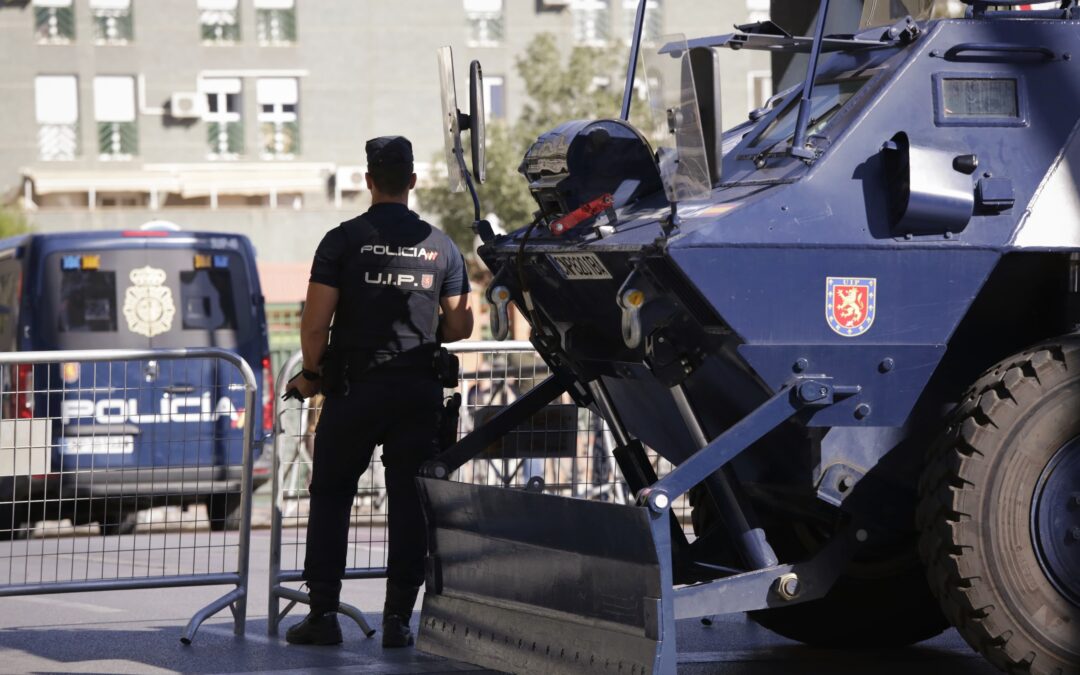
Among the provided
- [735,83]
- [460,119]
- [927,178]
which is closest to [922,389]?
[927,178]

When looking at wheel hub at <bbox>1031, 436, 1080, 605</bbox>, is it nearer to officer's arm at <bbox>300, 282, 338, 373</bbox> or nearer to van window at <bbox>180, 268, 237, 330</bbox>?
officer's arm at <bbox>300, 282, 338, 373</bbox>

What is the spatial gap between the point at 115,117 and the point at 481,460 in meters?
32.3

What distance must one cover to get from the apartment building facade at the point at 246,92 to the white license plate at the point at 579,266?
102 ft

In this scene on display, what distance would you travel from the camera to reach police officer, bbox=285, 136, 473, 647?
6648 mm

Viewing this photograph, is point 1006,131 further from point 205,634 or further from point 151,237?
point 151,237

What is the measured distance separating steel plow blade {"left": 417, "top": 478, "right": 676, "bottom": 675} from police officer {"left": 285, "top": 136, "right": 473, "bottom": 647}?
1.58 ft

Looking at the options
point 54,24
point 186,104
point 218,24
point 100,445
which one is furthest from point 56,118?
point 100,445

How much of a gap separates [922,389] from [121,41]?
3395 centimetres

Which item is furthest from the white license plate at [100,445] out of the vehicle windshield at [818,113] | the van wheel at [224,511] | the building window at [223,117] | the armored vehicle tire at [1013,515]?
the building window at [223,117]

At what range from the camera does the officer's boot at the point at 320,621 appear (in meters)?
6.85

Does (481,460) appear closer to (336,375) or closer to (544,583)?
(336,375)

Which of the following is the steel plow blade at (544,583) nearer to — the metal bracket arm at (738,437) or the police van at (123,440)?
the metal bracket arm at (738,437)

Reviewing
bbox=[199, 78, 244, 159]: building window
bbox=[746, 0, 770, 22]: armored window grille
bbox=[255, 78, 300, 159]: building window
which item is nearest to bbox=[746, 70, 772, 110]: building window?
bbox=[746, 0, 770, 22]: armored window grille

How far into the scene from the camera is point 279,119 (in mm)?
37812
